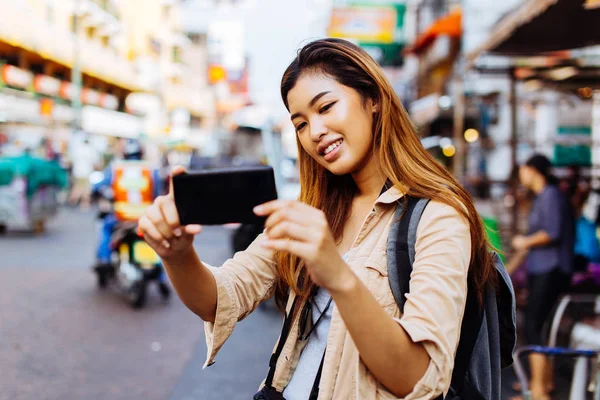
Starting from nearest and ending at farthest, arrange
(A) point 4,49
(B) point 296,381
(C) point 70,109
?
(B) point 296,381, (A) point 4,49, (C) point 70,109

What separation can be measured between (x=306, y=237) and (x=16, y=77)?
22.1 meters

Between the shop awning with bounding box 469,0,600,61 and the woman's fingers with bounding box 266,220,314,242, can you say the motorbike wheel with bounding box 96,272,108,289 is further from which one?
the woman's fingers with bounding box 266,220,314,242

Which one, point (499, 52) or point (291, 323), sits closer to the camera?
point (291, 323)

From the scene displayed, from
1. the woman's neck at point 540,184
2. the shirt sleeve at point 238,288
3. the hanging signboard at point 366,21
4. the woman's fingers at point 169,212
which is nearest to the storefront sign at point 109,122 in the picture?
the hanging signboard at point 366,21

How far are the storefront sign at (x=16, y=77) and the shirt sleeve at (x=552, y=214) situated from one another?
1904 cm

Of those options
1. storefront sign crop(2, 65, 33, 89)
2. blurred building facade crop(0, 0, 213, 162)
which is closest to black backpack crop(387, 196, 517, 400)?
blurred building facade crop(0, 0, 213, 162)

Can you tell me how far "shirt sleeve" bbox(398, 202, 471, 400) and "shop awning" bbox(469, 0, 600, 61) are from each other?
10.4 ft

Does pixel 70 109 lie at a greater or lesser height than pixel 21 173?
greater

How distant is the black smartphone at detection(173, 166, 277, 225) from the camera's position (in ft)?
4.35

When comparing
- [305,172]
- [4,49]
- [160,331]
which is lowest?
[160,331]

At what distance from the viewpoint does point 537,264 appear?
4953 mm

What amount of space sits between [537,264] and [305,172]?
3.59m

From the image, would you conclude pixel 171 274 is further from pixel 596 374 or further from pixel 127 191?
pixel 127 191

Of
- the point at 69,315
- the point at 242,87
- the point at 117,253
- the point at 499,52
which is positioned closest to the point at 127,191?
the point at 117,253
